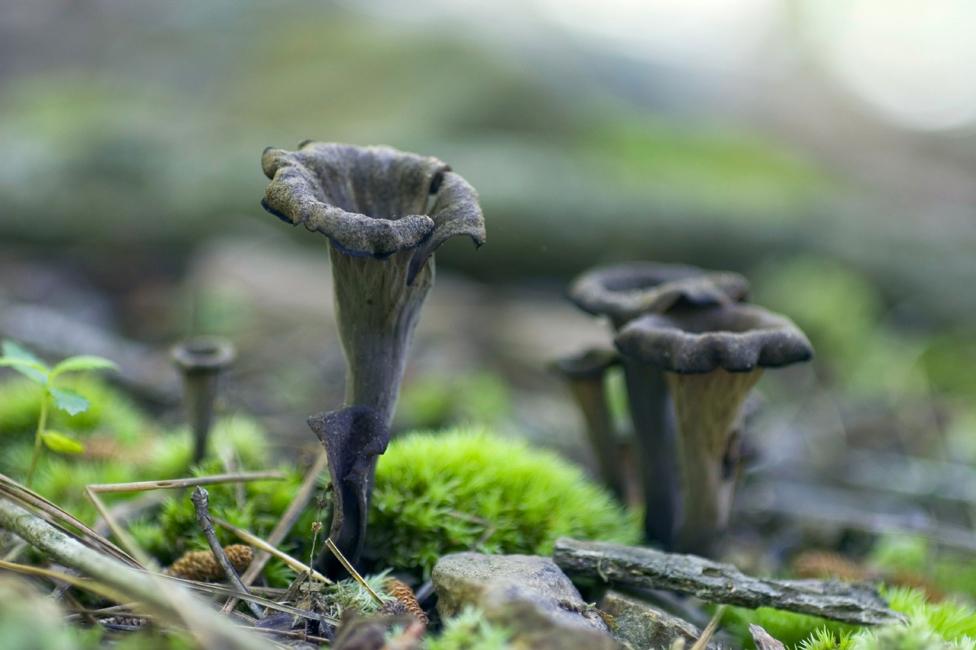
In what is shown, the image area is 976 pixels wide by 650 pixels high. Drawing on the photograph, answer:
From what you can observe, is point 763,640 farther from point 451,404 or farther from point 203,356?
point 451,404

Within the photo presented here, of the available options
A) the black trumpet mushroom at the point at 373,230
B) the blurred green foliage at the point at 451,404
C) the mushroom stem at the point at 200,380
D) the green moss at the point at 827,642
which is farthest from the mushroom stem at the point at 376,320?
the blurred green foliage at the point at 451,404

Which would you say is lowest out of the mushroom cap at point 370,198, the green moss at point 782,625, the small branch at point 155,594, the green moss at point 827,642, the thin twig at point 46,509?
the green moss at point 782,625

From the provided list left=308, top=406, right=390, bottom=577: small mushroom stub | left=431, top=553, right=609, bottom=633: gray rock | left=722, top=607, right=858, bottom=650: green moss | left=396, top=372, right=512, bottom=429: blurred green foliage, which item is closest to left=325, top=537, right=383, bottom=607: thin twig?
left=308, top=406, right=390, bottom=577: small mushroom stub

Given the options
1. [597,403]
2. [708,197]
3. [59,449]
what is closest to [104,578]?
[59,449]

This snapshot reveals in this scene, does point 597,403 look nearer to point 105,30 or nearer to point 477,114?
point 477,114

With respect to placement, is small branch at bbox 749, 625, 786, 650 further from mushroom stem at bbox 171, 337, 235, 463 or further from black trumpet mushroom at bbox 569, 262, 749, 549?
mushroom stem at bbox 171, 337, 235, 463

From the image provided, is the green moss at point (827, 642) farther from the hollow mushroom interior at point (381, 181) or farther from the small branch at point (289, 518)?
the hollow mushroom interior at point (381, 181)
